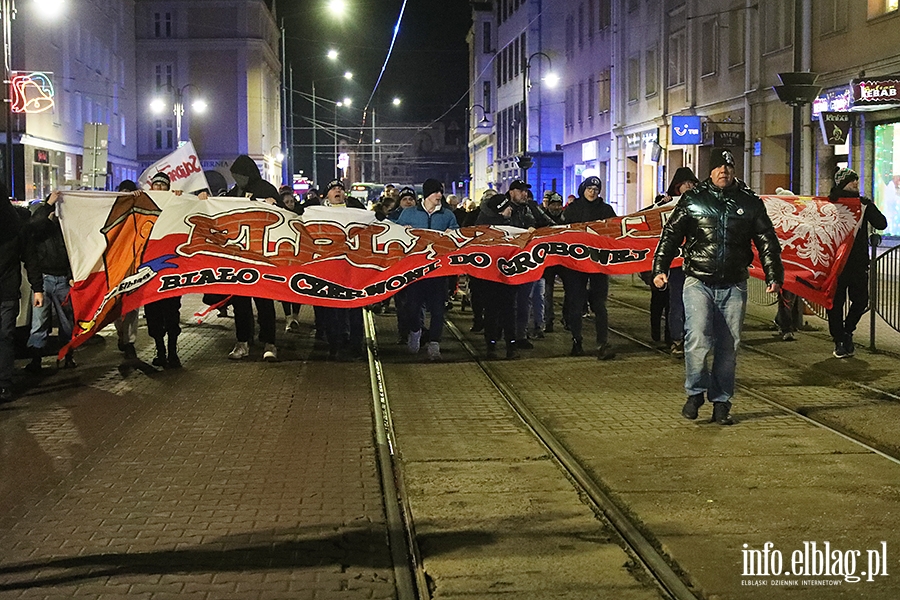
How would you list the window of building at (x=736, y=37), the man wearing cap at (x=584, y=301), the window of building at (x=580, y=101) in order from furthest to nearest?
the window of building at (x=580, y=101) < the window of building at (x=736, y=37) < the man wearing cap at (x=584, y=301)

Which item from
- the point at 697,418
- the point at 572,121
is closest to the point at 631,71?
the point at 572,121

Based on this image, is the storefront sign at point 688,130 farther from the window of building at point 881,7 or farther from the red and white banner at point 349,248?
the red and white banner at point 349,248

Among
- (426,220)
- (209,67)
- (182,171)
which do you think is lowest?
(426,220)

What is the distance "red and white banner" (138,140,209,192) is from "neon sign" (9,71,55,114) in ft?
65.8

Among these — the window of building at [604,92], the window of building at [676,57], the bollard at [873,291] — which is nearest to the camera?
the bollard at [873,291]

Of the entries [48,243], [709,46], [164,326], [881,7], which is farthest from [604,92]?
[48,243]

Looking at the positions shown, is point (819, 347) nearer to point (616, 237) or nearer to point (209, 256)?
point (616, 237)

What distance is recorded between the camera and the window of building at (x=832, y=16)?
24484mm

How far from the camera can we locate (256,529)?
5934 millimetres

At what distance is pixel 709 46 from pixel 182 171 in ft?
72.5

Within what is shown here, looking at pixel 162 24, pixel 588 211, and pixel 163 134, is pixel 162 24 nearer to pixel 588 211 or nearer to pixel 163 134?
pixel 163 134

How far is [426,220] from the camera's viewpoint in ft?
42.4

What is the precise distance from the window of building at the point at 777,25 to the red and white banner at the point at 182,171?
17312mm

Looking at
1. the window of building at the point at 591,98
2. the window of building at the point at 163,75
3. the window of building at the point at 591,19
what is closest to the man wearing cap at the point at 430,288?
the window of building at the point at 591,98
